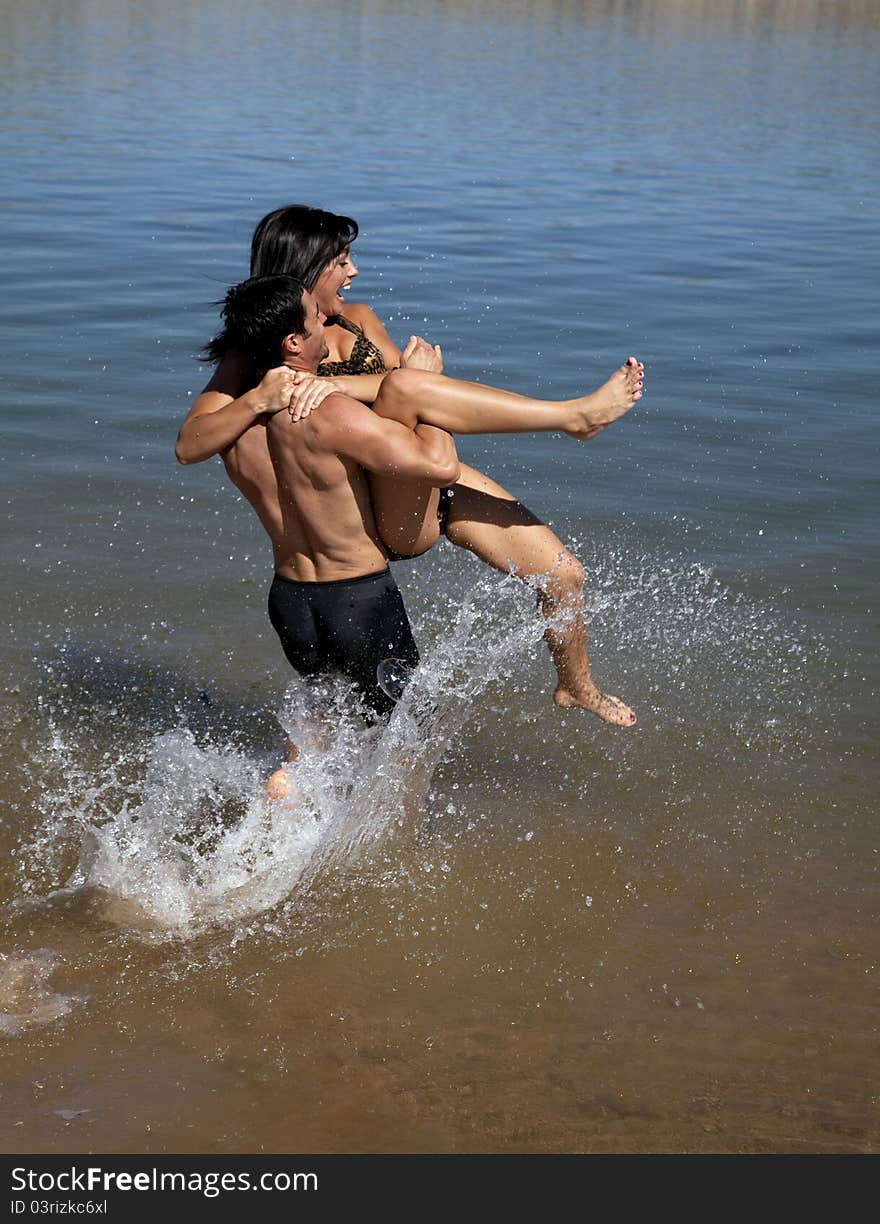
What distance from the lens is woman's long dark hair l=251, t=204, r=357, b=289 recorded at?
4762 millimetres

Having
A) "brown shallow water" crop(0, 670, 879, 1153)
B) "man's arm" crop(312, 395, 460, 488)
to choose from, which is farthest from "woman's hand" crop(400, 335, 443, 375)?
"brown shallow water" crop(0, 670, 879, 1153)

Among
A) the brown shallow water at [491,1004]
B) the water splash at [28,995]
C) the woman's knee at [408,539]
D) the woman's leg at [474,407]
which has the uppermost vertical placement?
the woman's leg at [474,407]

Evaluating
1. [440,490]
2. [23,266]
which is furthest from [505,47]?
[440,490]

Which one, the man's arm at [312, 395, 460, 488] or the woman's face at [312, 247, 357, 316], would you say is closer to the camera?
the man's arm at [312, 395, 460, 488]

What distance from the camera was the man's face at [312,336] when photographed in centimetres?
473

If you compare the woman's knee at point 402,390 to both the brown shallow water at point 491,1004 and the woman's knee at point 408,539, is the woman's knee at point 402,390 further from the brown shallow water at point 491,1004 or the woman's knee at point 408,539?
the brown shallow water at point 491,1004

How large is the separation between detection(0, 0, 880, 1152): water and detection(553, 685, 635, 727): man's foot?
0.31 m

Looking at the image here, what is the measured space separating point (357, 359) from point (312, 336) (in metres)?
0.34

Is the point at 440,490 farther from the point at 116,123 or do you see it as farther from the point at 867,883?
the point at 116,123

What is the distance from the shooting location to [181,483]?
9266mm

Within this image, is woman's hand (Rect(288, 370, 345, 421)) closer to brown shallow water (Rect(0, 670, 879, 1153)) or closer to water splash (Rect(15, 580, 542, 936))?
water splash (Rect(15, 580, 542, 936))

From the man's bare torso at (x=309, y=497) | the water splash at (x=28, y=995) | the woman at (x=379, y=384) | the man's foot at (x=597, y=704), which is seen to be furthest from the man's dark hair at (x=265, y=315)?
the water splash at (x=28, y=995)

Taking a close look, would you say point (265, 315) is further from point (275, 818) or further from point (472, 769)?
point (472, 769)
